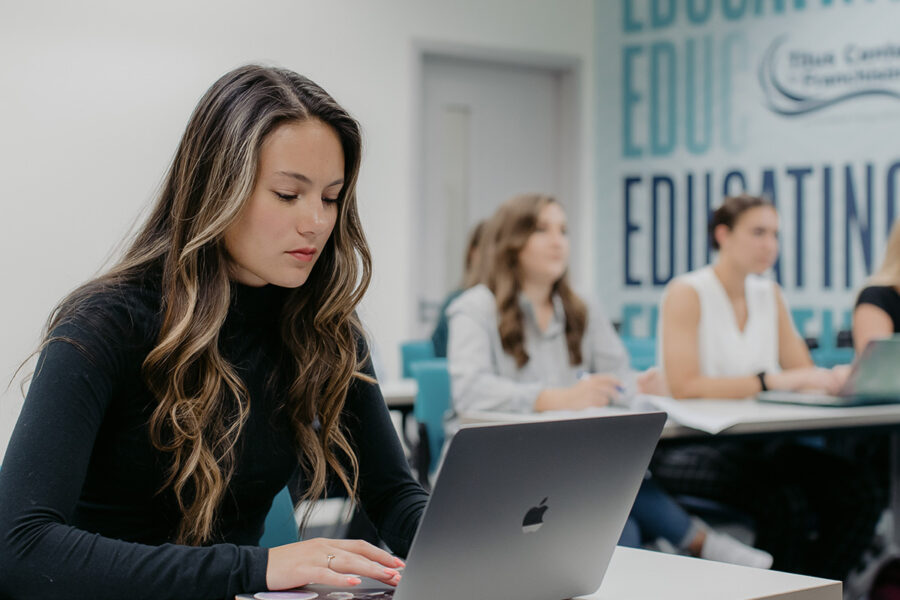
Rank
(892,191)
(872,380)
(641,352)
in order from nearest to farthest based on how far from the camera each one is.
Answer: (872,380) → (641,352) → (892,191)

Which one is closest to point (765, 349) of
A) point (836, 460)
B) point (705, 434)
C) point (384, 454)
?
point (836, 460)

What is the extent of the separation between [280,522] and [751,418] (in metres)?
1.80

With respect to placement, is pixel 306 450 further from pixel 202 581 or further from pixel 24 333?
pixel 24 333

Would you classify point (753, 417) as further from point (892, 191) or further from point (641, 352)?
point (892, 191)

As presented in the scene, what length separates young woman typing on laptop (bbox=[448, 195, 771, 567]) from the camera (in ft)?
10.8

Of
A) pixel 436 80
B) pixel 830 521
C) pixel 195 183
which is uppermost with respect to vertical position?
pixel 436 80

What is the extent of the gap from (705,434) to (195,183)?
2011 mm

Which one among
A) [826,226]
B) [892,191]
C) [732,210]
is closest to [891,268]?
[732,210]

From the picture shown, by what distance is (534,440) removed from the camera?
3.75 feet

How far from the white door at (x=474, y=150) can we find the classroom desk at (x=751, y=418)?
9.14 feet

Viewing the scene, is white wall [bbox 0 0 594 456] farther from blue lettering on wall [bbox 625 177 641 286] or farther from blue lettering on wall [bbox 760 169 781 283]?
blue lettering on wall [bbox 760 169 781 283]

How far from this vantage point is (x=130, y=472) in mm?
1462

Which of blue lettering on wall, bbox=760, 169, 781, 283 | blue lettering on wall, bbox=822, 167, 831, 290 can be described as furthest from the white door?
blue lettering on wall, bbox=822, 167, 831, 290

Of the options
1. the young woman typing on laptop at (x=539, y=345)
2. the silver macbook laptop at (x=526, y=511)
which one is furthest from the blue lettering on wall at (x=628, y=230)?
the silver macbook laptop at (x=526, y=511)
